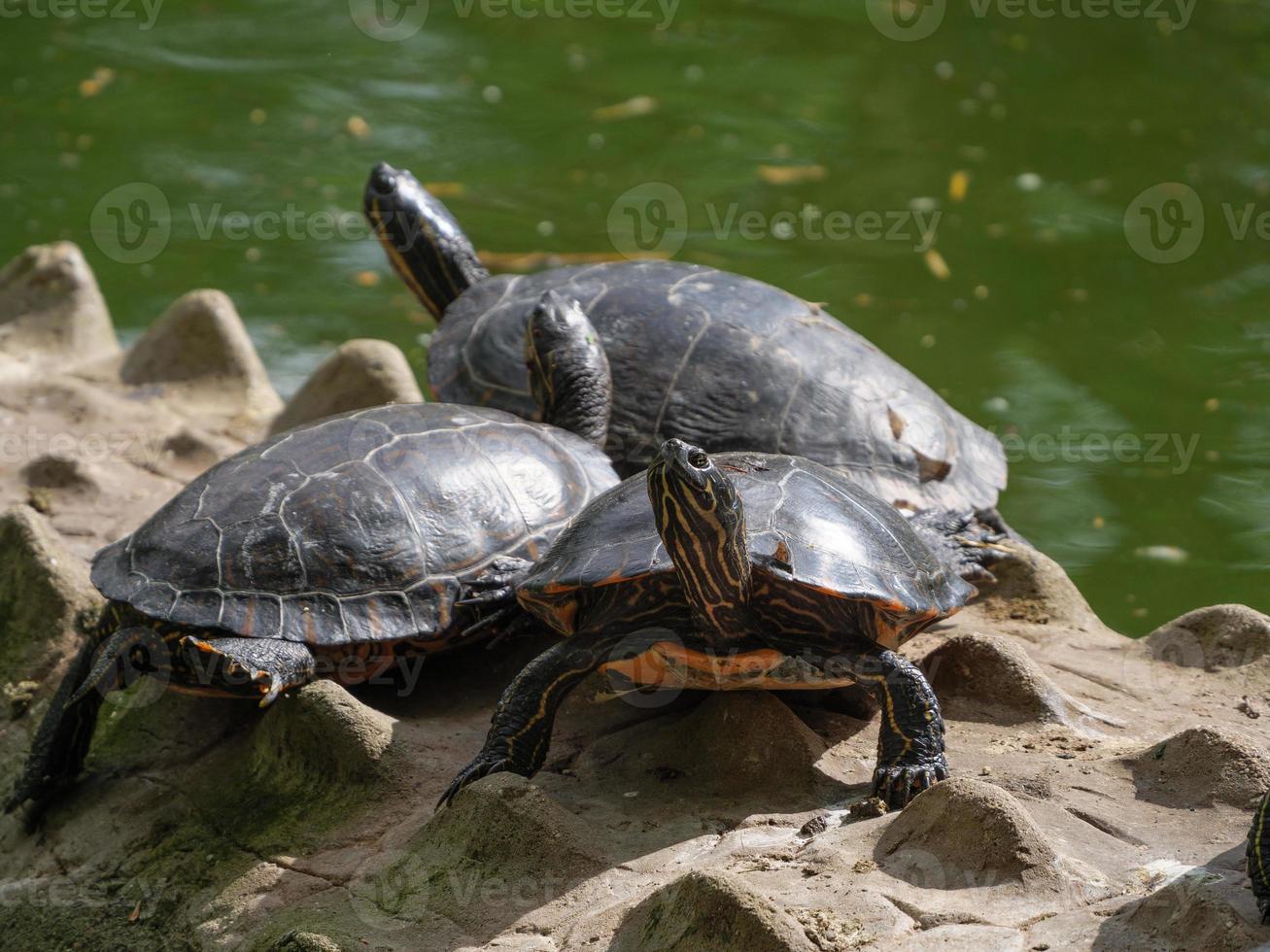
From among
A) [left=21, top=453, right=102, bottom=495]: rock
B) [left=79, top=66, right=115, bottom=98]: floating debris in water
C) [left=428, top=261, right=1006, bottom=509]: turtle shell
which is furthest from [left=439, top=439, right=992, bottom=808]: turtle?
[left=79, top=66, right=115, bottom=98]: floating debris in water

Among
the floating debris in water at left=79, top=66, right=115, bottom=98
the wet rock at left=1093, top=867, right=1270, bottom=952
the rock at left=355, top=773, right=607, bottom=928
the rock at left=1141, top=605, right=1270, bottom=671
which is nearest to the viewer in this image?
the wet rock at left=1093, top=867, right=1270, bottom=952

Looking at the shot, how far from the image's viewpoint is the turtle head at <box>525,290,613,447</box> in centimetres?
519

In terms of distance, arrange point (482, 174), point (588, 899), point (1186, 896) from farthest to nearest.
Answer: point (482, 174) → point (588, 899) → point (1186, 896)

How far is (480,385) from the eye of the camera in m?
5.75

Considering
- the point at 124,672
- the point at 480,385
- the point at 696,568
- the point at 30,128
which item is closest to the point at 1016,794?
the point at 696,568

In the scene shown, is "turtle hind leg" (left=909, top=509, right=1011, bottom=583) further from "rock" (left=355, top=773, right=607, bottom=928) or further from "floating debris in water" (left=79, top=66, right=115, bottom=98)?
"floating debris in water" (left=79, top=66, right=115, bottom=98)

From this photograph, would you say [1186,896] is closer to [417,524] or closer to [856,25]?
[417,524]

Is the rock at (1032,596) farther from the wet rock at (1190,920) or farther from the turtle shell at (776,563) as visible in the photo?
the wet rock at (1190,920)

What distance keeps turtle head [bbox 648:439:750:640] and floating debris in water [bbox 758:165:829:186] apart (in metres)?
7.39

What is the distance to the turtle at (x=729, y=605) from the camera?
11.2 feet

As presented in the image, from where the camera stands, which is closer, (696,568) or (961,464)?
(696,568)

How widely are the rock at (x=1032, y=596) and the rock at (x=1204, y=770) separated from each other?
1311 millimetres

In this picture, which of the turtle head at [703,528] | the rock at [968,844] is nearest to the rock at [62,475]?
the turtle head at [703,528]

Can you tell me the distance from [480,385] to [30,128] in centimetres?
718
